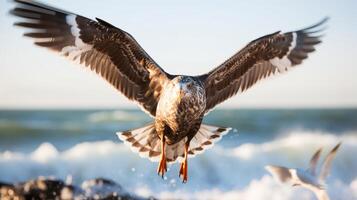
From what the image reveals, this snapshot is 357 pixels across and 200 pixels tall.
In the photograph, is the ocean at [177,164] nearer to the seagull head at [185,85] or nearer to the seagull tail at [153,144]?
the seagull tail at [153,144]

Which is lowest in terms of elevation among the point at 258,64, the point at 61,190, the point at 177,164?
the point at 61,190

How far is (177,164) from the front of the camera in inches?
171

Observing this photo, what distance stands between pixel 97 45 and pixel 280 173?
178 cm

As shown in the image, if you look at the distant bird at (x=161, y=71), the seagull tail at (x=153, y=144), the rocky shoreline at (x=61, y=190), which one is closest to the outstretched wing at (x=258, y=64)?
the distant bird at (x=161, y=71)

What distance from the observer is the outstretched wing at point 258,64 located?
3.22m

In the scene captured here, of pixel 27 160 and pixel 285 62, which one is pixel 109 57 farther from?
pixel 27 160

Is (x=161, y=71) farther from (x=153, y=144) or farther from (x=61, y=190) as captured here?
(x=61, y=190)

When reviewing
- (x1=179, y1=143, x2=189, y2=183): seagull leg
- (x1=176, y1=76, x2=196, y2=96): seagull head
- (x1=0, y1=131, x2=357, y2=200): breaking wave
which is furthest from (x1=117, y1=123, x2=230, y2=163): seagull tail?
(x1=0, y1=131, x2=357, y2=200): breaking wave

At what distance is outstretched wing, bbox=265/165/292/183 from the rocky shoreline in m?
0.89

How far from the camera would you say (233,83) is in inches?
131

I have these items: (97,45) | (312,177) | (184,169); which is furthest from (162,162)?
(312,177)

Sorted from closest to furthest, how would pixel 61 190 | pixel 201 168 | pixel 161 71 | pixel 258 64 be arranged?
pixel 161 71, pixel 258 64, pixel 61 190, pixel 201 168

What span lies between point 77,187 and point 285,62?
1773 mm

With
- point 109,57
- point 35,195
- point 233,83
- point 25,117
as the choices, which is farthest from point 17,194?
point 233,83
